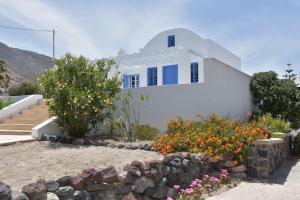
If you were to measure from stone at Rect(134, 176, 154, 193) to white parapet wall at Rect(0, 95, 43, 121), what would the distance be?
35.0ft

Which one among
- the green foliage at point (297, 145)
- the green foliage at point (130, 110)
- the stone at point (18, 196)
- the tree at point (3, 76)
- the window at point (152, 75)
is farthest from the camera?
the tree at point (3, 76)

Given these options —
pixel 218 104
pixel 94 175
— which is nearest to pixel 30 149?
pixel 94 175

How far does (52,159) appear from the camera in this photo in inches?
297

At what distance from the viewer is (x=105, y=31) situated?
597 inches

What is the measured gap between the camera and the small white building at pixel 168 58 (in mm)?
18234

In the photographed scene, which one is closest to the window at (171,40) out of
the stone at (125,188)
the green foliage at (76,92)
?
the green foliage at (76,92)

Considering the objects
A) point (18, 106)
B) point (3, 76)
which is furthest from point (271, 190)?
point (3, 76)

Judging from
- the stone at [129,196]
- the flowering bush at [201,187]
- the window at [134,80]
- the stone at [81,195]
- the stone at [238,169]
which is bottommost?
the flowering bush at [201,187]

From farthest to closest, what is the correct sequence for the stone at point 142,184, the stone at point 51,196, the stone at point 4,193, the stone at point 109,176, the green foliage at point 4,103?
the green foliage at point 4,103 < the stone at point 142,184 < the stone at point 109,176 < the stone at point 51,196 < the stone at point 4,193

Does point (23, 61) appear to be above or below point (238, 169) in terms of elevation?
above

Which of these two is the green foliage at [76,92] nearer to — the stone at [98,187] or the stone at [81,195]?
the stone at [98,187]

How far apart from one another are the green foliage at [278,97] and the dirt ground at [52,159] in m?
9.42

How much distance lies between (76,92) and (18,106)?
6046 millimetres

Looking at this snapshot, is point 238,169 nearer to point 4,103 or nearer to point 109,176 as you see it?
point 109,176
